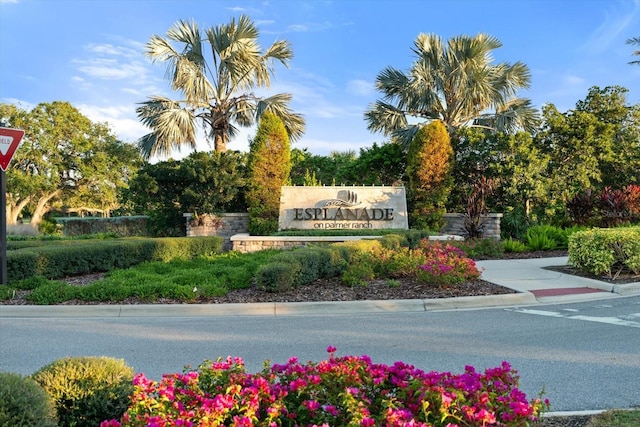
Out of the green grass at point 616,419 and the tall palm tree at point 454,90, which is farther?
the tall palm tree at point 454,90

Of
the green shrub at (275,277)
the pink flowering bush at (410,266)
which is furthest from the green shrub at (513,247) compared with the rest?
the green shrub at (275,277)

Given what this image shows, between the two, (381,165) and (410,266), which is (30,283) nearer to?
(410,266)

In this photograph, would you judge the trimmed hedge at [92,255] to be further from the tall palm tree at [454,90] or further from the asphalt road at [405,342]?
the tall palm tree at [454,90]

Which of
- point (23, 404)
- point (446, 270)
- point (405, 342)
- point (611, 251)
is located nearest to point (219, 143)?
point (446, 270)

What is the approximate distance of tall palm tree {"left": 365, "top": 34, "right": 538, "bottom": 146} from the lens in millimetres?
20547

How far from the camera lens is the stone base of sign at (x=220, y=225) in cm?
1886

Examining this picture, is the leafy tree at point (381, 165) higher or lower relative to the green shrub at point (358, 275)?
higher

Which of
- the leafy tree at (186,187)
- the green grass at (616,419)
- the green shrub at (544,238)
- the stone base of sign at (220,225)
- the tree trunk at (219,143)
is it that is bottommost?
the green grass at (616,419)

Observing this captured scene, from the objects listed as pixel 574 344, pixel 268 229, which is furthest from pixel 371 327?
pixel 268 229

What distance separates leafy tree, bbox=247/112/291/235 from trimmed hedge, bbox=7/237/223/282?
4.67m

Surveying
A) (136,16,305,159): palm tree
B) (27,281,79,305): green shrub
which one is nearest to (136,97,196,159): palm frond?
(136,16,305,159): palm tree

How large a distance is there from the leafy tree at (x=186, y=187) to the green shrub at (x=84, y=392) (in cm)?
1524

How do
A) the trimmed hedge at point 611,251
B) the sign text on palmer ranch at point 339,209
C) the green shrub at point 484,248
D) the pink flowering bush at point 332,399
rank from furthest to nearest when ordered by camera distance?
the sign text on palmer ranch at point 339,209, the green shrub at point 484,248, the trimmed hedge at point 611,251, the pink flowering bush at point 332,399

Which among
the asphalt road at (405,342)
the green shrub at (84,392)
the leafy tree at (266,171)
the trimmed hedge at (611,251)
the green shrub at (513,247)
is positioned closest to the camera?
the green shrub at (84,392)
